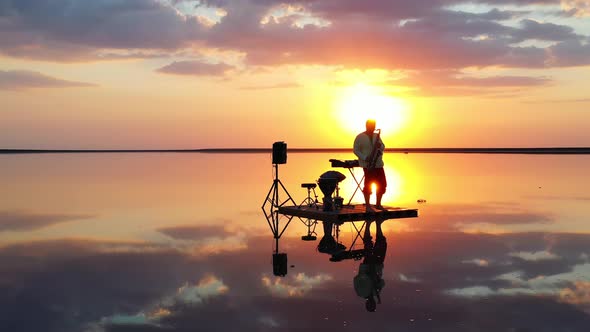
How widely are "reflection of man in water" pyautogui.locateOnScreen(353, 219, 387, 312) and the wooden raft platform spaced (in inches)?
92.0

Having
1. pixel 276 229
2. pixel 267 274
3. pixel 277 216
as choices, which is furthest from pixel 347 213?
pixel 267 274

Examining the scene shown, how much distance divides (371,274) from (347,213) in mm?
6624

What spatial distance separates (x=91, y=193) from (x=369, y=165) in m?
15.4

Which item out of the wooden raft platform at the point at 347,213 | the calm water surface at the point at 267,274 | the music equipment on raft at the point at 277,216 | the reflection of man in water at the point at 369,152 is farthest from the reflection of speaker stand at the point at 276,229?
the reflection of man in water at the point at 369,152

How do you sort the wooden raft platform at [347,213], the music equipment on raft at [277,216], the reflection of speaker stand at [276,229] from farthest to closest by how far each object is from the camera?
the wooden raft platform at [347,213] < the music equipment on raft at [277,216] < the reflection of speaker stand at [276,229]

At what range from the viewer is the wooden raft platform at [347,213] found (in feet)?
56.0

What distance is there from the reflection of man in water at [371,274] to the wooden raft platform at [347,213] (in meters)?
2.34

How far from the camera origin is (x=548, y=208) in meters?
21.1

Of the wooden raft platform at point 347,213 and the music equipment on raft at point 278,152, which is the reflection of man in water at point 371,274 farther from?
the music equipment on raft at point 278,152

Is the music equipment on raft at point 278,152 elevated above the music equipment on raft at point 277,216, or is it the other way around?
the music equipment on raft at point 278,152

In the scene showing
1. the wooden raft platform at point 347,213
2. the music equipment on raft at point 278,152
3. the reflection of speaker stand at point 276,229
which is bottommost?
the reflection of speaker stand at point 276,229

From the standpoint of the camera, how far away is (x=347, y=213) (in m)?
17.1

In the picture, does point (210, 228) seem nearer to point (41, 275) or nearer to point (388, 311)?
point (41, 275)

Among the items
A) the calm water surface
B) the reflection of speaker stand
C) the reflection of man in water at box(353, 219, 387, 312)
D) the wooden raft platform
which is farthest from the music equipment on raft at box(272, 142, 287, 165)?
the reflection of man in water at box(353, 219, 387, 312)
